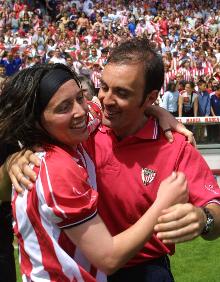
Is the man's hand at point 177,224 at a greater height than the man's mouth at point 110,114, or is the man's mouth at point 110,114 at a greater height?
the man's mouth at point 110,114

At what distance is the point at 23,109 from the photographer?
2230mm

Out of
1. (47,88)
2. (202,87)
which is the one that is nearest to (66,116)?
(47,88)

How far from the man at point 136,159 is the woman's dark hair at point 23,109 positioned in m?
0.44

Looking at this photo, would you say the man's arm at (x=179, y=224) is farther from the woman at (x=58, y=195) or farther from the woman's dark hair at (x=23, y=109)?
the woman's dark hair at (x=23, y=109)

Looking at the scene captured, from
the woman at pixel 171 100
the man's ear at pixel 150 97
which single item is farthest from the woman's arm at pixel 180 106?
the man's ear at pixel 150 97

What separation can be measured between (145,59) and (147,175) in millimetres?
572

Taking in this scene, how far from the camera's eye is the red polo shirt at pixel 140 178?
8.58ft

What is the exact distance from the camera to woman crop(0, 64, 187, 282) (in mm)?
2076

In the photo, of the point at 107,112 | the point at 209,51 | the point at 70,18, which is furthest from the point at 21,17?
the point at 107,112

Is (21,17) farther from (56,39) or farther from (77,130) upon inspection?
(77,130)

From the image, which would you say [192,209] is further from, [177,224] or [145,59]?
[145,59]

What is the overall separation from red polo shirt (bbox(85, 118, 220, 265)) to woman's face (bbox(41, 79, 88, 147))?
43cm

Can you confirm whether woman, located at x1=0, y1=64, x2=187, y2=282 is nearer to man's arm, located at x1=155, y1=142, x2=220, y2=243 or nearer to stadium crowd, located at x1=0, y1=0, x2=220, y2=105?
man's arm, located at x1=155, y1=142, x2=220, y2=243

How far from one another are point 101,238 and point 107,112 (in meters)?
0.84
